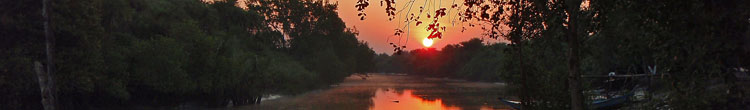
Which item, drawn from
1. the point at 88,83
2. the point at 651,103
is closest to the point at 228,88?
the point at 88,83

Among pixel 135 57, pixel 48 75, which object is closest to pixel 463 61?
pixel 135 57

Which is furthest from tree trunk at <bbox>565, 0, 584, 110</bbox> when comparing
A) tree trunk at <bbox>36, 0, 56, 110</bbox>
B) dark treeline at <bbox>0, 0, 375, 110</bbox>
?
tree trunk at <bbox>36, 0, 56, 110</bbox>

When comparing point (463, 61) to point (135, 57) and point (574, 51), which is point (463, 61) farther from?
point (574, 51)

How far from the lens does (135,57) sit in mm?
30953

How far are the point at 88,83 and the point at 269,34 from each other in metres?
50.2

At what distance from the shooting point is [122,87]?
97.5 ft

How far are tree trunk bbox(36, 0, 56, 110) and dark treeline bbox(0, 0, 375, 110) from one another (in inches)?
18.1

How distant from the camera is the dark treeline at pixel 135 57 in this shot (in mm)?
24000

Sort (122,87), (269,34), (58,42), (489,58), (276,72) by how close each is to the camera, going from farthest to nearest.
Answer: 1. (489,58)
2. (269,34)
3. (276,72)
4. (122,87)
5. (58,42)

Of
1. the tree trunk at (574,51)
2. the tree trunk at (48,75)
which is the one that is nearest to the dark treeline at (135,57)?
the tree trunk at (48,75)

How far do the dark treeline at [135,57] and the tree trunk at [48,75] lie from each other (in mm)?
460

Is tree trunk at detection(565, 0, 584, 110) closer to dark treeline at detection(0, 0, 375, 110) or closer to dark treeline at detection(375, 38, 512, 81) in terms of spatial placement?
dark treeline at detection(0, 0, 375, 110)

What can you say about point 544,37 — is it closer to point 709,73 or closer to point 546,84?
point 709,73

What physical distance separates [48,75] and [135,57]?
841cm
